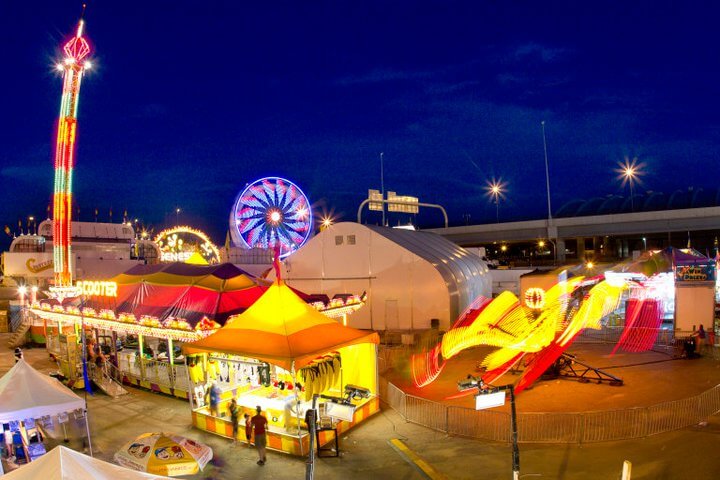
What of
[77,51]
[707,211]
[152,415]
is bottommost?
[152,415]

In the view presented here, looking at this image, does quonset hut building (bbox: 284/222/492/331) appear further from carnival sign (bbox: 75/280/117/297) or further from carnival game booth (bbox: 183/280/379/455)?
carnival game booth (bbox: 183/280/379/455)

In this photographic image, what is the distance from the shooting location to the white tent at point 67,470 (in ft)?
20.7

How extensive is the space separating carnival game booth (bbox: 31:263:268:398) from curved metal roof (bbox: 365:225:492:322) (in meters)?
12.8

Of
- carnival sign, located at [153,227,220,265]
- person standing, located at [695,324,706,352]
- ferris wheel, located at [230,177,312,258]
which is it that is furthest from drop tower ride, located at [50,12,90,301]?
carnival sign, located at [153,227,220,265]

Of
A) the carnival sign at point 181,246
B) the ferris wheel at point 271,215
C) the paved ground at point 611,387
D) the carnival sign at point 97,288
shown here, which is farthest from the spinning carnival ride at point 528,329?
the carnival sign at point 181,246

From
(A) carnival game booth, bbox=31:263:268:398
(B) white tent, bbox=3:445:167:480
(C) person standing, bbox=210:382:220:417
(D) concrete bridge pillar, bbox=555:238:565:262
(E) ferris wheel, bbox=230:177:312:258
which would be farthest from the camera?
(D) concrete bridge pillar, bbox=555:238:565:262

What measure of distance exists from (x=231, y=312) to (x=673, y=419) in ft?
41.4

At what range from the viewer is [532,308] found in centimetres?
2105

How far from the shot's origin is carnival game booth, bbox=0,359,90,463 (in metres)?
11.2

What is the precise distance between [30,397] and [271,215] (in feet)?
98.0

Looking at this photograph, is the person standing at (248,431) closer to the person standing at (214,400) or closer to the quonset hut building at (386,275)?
the person standing at (214,400)

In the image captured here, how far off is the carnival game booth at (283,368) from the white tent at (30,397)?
3075mm

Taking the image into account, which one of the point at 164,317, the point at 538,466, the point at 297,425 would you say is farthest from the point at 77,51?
the point at 538,466

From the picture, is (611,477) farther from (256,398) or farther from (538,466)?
(256,398)
